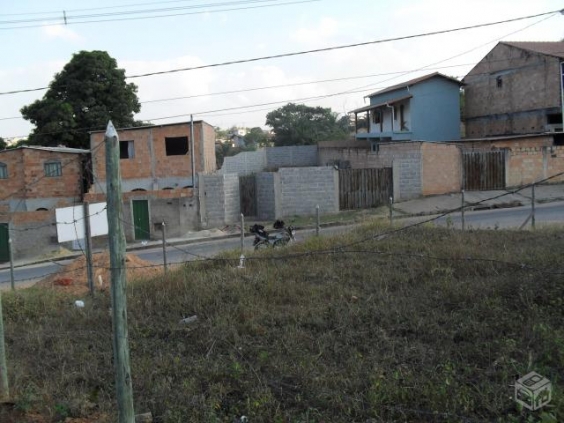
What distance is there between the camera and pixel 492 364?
546cm

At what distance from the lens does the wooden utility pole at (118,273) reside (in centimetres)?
371

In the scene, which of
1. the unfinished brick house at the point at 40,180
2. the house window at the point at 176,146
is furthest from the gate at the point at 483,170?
the unfinished brick house at the point at 40,180

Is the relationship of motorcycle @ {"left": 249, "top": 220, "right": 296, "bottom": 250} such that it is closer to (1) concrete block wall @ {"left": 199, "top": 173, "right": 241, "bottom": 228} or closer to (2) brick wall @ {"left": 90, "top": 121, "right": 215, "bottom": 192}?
(1) concrete block wall @ {"left": 199, "top": 173, "right": 241, "bottom": 228}

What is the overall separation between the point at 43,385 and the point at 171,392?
1581 mm

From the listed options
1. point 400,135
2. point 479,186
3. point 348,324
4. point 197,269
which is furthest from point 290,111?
point 348,324

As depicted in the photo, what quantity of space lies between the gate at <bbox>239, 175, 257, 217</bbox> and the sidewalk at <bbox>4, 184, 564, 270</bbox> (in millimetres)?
1787

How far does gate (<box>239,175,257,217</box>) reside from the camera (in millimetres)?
28375

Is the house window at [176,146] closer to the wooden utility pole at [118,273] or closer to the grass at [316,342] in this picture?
the grass at [316,342]

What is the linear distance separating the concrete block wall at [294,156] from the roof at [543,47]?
17381 millimetres

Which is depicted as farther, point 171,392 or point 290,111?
point 290,111

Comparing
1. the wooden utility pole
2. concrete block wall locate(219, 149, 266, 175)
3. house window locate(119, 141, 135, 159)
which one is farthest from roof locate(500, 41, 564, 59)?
the wooden utility pole

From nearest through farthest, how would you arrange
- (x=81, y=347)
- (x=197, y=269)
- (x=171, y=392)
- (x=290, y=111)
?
(x=171, y=392) → (x=81, y=347) → (x=197, y=269) → (x=290, y=111)

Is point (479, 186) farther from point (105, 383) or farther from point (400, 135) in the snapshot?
point (105, 383)

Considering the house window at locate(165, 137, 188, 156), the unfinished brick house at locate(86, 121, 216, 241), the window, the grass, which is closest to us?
the grass
